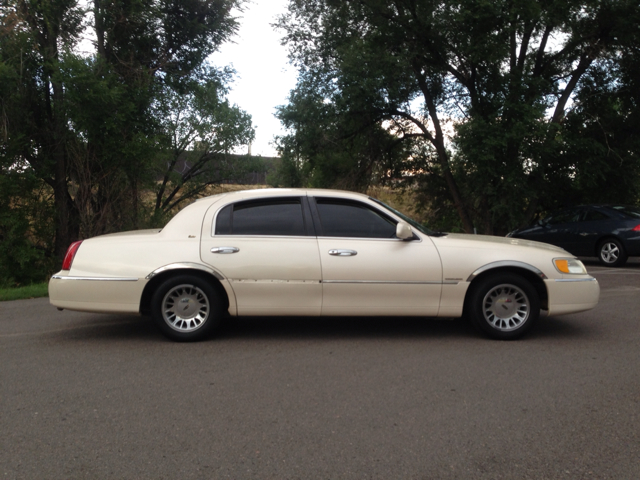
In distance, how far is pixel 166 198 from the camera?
2575 cm

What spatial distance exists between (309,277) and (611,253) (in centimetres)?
966

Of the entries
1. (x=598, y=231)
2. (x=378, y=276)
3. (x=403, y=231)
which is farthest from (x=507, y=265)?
(x=598, y=231)

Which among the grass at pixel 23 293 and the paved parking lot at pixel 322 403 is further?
the grass at pixel 23 293

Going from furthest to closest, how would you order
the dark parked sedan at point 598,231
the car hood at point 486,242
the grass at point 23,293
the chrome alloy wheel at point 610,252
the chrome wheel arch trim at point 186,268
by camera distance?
the chrome alloy wheel at point 610,252 < the dark parked sedan at point 598,231 < the grass at point 23,293 < the car hood at point 486,242 < the chrome wheel arch trim at point 186,268

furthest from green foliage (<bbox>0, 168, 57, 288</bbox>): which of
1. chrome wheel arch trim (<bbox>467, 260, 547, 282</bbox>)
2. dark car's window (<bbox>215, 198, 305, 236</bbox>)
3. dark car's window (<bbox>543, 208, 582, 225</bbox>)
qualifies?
dark car's window (<bbox>543, 208, 582, 225</bbox>)

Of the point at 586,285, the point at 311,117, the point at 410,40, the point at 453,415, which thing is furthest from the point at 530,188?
the point at 453,415

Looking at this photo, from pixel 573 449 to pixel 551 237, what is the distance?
11.8 meters

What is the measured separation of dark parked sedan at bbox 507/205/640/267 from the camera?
1273 centimetres

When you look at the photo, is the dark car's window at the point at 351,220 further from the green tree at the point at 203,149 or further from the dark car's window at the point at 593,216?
the green tree at the point at 203,149

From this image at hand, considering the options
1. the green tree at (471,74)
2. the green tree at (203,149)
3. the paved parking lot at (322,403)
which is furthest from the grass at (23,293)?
the green tree at (203,149)

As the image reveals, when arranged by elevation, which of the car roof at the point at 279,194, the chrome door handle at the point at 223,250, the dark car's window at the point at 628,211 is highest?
the dark car's window at the point at 628,211

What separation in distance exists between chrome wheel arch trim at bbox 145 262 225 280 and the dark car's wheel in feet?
33.5

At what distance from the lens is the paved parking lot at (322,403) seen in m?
3.32

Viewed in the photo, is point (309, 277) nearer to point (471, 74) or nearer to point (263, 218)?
point (263, 218)
